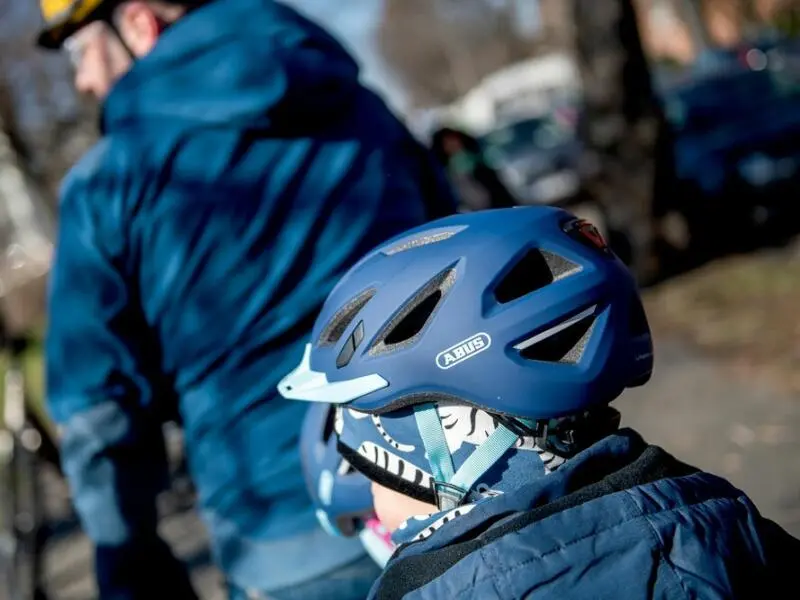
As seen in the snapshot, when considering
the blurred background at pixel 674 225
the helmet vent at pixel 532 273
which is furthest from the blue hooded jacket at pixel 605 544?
the blurred background at pixel 674 225

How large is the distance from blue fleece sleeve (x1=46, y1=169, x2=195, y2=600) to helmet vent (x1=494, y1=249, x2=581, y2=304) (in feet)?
2.97

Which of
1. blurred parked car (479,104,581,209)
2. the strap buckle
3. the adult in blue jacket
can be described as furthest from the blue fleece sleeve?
blurred parked car (479,104,581,209)

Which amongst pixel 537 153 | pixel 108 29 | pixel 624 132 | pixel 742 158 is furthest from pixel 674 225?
pixel 537 153

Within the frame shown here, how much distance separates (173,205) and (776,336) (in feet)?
18.5

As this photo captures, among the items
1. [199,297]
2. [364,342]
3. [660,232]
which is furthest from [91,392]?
[660,232]

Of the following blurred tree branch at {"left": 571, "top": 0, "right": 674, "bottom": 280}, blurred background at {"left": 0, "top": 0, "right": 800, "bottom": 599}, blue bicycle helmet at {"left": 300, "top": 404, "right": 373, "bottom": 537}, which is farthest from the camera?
blurred tree branch at {"left": 571, "top": 0, "right": 674, "bottom": 280}

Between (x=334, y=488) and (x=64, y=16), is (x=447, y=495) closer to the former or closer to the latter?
(x=334, y=488)

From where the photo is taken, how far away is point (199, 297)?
7.02 ft

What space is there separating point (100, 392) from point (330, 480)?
0.57 m

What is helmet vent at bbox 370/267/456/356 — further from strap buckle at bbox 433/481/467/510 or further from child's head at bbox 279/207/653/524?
strap buckle at bbox 433/481/467/510

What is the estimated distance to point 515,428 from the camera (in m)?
1.65

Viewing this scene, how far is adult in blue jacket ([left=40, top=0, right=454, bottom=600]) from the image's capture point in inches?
83.7

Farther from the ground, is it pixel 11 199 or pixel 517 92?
pixel 11 199

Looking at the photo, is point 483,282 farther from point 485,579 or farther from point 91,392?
point 91,392
